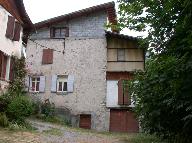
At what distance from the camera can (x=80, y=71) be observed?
27.3 meters

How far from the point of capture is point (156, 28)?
9.25 meters

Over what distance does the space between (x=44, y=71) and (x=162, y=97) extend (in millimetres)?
18746

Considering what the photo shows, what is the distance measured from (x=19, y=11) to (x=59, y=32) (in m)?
7.06

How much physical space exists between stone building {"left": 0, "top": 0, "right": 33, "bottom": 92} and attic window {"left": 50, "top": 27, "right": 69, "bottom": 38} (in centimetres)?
717

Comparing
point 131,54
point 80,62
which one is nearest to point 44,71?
point 80,62

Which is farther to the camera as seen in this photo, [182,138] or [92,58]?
[92,58]

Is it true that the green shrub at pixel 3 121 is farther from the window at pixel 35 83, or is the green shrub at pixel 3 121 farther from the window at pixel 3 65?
the window at pixel 35 83

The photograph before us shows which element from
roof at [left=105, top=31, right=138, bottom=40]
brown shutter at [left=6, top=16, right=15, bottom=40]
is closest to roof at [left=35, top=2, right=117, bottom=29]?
roof at [left=105, top=31, right=138, bottom=40]

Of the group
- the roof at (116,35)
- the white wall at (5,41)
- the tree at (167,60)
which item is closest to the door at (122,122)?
the roof at (116,35)

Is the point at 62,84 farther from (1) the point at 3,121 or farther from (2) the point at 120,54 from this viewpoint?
(1) the point at 3,121

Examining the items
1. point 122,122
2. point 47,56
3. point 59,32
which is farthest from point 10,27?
point 122,122

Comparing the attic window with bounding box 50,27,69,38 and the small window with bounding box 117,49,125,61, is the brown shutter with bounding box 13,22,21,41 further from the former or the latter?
the small window with bounding box 117,49,125,61

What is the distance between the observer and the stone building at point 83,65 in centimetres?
2661

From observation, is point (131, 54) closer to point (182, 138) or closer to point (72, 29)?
point (72, 29)
